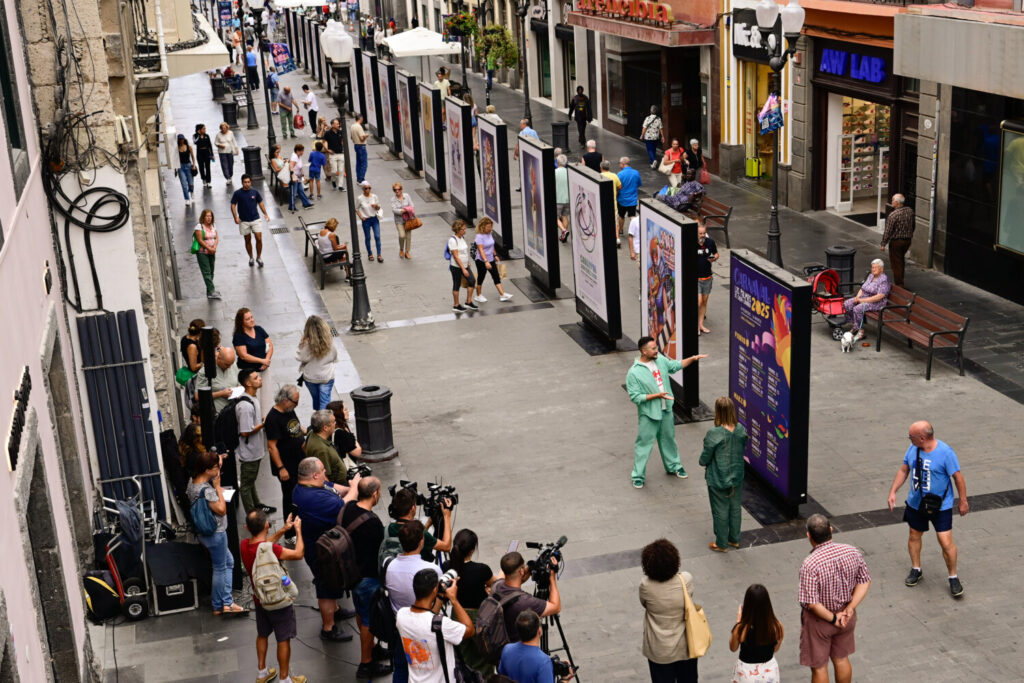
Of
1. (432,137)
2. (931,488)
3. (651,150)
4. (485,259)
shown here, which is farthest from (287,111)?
(931,488)

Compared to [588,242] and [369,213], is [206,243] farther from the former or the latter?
[588,242]

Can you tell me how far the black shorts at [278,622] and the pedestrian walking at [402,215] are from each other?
47.8ft

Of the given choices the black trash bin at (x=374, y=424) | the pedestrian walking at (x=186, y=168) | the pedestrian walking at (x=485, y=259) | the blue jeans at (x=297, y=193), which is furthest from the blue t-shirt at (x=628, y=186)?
the pedestrian walking at (x=186, y=168)

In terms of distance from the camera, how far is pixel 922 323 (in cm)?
1794

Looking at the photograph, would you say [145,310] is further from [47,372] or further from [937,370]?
[937,370]

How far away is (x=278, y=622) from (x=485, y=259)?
1146 cm

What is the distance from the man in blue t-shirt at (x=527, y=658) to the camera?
8.23 m

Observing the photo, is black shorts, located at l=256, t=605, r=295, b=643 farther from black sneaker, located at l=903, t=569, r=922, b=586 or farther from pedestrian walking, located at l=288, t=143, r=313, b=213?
pedestrian walking, located at l=288, t=143, r=313, b=213

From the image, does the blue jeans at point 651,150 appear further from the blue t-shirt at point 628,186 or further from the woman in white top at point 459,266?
the woman in white top at point 459,266

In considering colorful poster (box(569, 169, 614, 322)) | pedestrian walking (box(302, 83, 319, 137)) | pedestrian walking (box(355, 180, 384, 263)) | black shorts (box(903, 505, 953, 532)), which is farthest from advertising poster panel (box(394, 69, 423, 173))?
black shorts (box(903, 505, 953, 532))

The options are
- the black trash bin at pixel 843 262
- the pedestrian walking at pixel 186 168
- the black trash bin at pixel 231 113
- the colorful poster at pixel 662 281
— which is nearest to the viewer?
the colorful poster at pixel 662 281

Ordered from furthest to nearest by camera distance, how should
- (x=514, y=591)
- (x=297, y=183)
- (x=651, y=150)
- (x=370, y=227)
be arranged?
(x=651, y=150) → (x=297, y=183) → (x=370, y=227) → (x=514, y=591)

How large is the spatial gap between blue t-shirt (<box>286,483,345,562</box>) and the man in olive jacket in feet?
13.6

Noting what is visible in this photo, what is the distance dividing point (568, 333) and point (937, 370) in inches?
221
